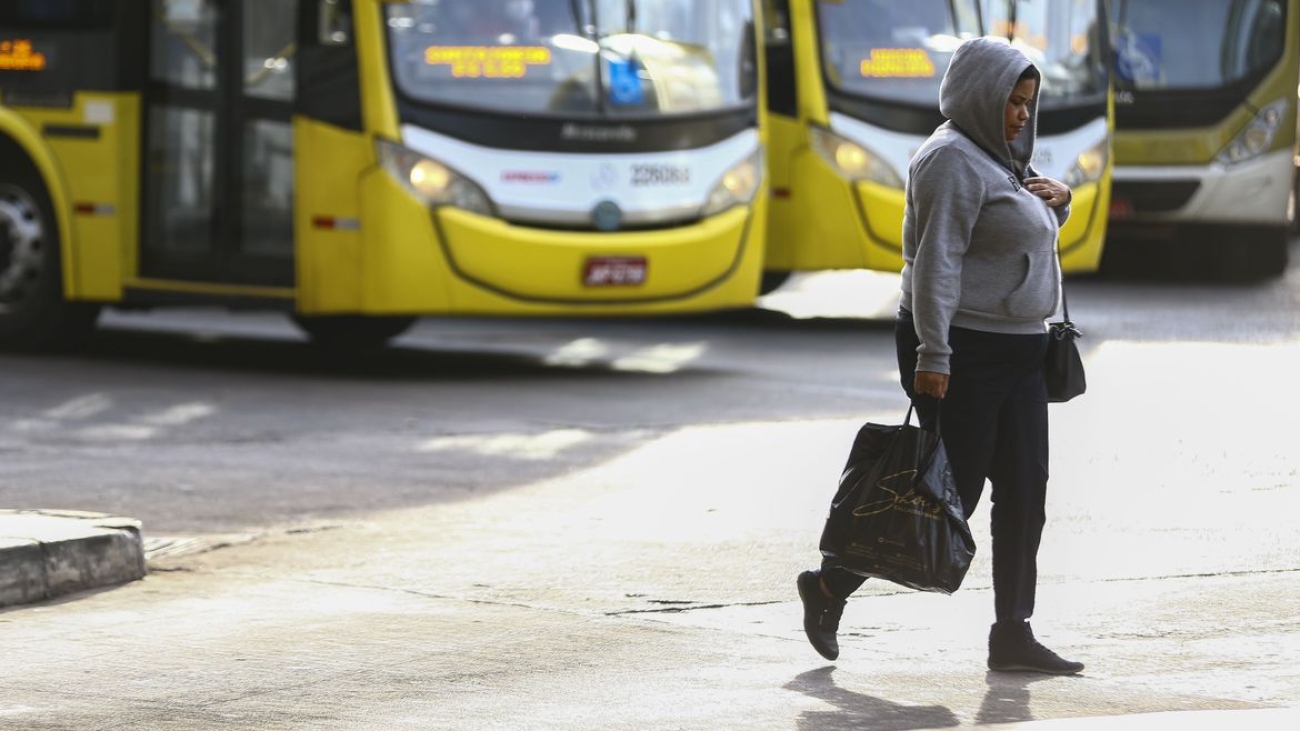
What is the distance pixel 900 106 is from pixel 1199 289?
16.1ft

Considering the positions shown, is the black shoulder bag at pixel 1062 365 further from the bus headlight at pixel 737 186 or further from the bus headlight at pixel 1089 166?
the bus headlight at pixel 1089 166

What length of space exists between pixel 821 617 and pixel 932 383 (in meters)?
0.68

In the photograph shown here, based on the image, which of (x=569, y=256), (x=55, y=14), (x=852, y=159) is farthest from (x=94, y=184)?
(x=852, y=159)

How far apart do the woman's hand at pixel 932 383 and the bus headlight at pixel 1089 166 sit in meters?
10.6

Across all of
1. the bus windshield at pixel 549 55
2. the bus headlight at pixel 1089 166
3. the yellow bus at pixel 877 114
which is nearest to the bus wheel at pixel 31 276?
the bus windshield at pixel 549 55

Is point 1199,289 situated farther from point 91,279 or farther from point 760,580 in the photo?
point 760,580

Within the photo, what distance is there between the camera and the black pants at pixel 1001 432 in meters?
6.46

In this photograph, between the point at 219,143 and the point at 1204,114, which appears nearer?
the point at 219,143

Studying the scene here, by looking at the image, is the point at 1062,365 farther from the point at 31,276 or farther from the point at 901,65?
the point at 901,65

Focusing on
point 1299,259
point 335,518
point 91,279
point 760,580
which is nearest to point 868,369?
point 91,279

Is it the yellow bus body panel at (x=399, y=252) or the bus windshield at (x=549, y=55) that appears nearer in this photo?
the yellow bus body panel at (x=399, y=252)

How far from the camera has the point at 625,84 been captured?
557 inches

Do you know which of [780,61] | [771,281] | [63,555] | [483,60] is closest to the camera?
[63,555]

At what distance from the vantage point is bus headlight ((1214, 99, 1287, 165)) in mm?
→ 20531
